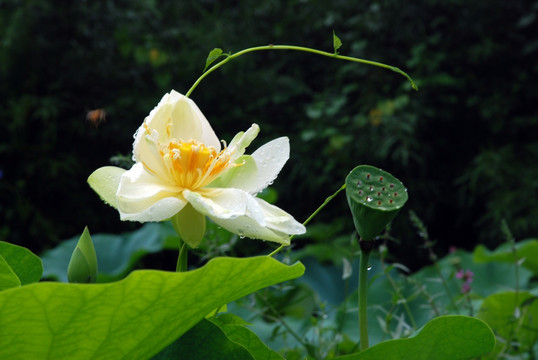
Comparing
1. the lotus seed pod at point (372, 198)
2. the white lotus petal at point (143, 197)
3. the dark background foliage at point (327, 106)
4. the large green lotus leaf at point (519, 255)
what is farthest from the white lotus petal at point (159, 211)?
the dark background foliage at point (327, 106)

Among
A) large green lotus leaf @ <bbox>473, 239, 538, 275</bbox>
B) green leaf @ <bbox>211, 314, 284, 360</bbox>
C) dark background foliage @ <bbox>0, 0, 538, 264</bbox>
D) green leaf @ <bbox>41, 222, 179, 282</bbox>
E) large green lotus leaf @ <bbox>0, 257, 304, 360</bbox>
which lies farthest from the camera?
dark background foliage @ <bbox>0, 0, 538, 264</bbox>

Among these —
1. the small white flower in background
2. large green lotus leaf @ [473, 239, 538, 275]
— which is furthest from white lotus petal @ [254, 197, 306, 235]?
large green lotus leaf @ [473, 239, 538, 275]

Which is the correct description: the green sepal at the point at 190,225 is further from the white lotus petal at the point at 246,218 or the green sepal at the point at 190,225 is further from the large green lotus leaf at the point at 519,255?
the large green lotus leaf at the point at 519,255

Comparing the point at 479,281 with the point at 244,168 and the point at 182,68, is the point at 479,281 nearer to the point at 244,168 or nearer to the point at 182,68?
the point at 244,168

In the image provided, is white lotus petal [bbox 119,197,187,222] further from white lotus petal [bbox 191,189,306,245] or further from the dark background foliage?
the dark background foliage

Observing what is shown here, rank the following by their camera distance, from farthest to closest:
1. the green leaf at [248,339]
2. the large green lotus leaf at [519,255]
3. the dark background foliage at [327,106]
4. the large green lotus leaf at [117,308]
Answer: the dark background foliage at [327,106], the large green lotus leaf at [519,255], the green leaf at [248,339], the large green lotus leaf at [117,308]

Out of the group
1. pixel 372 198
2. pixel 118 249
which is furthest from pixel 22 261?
pixel 118 249

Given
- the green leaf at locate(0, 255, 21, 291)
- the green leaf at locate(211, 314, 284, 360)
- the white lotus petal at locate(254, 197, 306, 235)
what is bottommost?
the green leaf at locate(211, 314, 284, 360)
